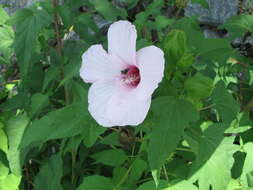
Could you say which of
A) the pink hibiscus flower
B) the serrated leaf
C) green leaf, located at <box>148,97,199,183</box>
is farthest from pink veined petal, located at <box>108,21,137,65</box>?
the serrated leaf

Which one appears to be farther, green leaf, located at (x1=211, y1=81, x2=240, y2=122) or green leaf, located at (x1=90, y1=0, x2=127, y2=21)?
green leaf, located at (x1=90, y1=0, x2=127, y2=21)

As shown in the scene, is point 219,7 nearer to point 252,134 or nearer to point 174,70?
point 252,134

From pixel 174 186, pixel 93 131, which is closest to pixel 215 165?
pixel 174 186

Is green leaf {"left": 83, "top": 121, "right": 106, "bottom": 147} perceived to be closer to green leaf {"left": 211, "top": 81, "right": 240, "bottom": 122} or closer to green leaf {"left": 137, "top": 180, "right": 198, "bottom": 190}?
green leaf {"left": 137, "top": 180, "right": 198, "bottom": 190}

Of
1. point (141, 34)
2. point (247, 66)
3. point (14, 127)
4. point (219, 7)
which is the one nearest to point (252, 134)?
point (247, 66)

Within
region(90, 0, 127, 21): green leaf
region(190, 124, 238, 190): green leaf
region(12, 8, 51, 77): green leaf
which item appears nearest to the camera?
region(190, 124, 238, 190): green leaf

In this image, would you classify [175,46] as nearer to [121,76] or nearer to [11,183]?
[121,76]
